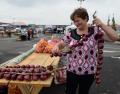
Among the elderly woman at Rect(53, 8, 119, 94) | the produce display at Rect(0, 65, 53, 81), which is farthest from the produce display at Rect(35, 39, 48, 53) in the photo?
the elderly woman at Rect(53, 8, 119, 94)

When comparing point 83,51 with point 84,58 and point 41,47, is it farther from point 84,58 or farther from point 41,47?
point 41,47

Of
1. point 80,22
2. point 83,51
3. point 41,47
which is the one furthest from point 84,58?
point 41,47

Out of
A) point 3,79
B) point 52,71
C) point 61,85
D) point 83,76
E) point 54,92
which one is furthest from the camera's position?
point 61,85

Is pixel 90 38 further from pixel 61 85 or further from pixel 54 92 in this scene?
pixel 61 85

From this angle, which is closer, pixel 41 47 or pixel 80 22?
pixel 80 22

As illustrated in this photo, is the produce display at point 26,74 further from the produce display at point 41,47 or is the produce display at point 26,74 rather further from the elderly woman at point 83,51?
the produce display at point 41,47

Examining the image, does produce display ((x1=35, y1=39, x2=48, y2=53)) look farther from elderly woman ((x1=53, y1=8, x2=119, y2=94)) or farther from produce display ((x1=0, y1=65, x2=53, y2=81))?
A: elderly woman ((x1=53, y1=8, x2=119, y2=94))

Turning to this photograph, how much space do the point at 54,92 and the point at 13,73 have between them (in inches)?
117

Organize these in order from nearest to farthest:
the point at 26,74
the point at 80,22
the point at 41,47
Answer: the point at 80,22, the point at 26,74, the point at 41,47

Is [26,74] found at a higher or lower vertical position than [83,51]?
lower

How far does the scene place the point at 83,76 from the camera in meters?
6.20

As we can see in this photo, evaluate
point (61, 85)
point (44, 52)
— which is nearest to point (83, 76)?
point (61, 85)

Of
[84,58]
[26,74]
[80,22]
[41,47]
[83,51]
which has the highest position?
[80,22]

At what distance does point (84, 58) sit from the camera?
6195mm
